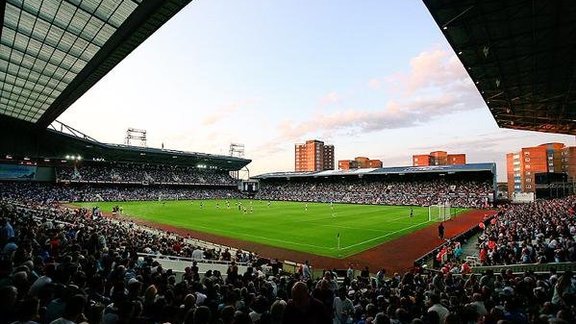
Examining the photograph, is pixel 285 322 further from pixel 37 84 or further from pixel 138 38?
pixel 37 84

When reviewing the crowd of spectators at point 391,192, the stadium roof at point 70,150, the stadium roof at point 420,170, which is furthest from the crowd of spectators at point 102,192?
the stadium roof at point 420,170

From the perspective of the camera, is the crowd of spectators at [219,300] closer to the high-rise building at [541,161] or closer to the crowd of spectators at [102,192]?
the crowd of spectators at [102,192]

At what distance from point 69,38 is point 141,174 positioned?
70684 millimetres

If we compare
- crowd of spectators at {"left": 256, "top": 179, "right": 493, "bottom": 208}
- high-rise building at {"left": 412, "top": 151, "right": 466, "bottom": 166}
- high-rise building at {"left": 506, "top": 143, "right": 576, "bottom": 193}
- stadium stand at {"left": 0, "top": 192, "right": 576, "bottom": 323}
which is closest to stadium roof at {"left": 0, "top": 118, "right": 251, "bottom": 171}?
crowd of spectators at {"left": 256, "top": 179, "right": 493, "bottom": 208}

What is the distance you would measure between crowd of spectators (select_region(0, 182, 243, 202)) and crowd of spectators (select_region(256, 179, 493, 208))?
50.1 feet

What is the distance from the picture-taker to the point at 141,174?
3263 inches

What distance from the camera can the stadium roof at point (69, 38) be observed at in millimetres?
14180

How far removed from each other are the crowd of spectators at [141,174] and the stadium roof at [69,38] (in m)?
49.9

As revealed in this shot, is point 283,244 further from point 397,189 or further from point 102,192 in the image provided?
point 102,192

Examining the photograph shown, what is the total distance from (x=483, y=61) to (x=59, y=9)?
20.7 meters

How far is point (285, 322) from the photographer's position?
329cm

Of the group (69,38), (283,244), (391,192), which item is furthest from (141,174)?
(69,38)

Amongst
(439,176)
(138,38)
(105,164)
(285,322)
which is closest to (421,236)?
(138,38)

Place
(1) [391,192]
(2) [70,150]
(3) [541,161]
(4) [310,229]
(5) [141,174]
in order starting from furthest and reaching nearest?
(3) [541,161] < (5) [141,174] < (1) [391,192] < (2) [70,150] < (4) [310,229]
